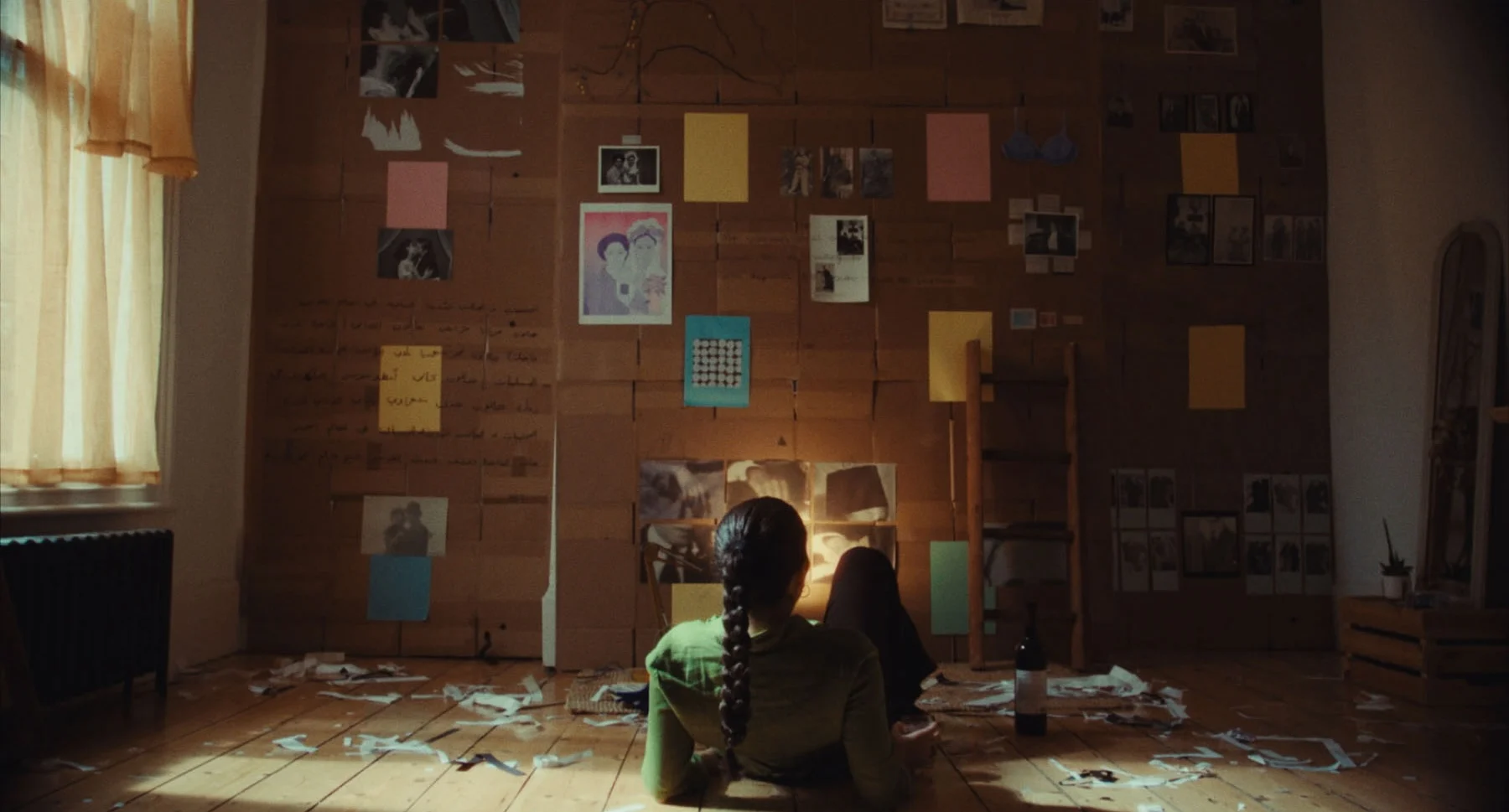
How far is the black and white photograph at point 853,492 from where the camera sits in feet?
12.8

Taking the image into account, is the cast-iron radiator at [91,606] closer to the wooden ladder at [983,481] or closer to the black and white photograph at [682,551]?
the black and white photograph at [682,551]

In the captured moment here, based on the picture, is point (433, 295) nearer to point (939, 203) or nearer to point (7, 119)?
point (7, 119)

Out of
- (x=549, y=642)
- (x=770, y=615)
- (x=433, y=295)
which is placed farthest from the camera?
(x=433, y=295)

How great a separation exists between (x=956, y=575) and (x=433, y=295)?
229cm

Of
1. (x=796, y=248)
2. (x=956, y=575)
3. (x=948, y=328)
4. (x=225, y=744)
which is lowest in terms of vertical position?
(x=225, y=744)

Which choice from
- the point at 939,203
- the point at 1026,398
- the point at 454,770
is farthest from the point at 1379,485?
the point at 454,770

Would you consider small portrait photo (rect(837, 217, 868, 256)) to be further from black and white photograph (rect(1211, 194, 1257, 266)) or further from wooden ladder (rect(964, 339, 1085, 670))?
black and white photograph (rect(1211, 194, 1257, 266))

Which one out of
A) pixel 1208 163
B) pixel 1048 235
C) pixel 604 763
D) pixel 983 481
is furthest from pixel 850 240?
pixel 604 763

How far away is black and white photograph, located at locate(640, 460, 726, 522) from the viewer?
388 centimetres

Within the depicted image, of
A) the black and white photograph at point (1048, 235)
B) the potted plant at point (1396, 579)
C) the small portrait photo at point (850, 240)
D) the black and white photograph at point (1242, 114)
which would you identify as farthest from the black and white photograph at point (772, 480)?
the black and white photograph at point (1242, 114)

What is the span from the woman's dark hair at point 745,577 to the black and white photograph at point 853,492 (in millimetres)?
1914

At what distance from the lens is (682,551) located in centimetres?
388

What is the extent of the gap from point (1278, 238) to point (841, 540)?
2.22 meters

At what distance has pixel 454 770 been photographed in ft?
8.02
